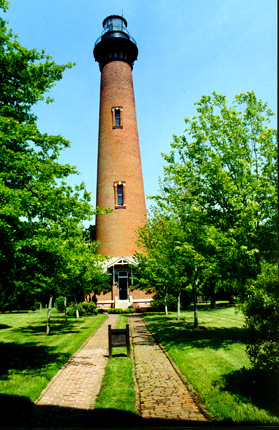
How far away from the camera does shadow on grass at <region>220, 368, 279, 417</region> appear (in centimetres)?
517

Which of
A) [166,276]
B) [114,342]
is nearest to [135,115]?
[166,276]

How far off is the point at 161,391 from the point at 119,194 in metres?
23.1

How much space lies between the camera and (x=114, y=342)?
986 centimetres

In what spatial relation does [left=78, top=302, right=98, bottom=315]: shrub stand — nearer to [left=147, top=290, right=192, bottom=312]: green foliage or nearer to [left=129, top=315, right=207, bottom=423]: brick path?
[left=147, top=290, right=192, bottom=312]: green foliage

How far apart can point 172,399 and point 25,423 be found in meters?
2.63

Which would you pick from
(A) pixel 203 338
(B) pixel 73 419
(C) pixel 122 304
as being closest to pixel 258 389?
(B) pixel 73 419

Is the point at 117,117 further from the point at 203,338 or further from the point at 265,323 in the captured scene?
the point at 265,323

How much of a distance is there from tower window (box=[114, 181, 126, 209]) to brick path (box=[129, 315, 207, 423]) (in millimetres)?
18537

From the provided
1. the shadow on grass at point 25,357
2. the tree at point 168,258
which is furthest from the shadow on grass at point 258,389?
the shadow on grass at point 25,357

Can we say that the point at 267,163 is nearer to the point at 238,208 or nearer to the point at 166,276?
the point at 238,208

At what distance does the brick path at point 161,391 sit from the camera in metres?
5.02

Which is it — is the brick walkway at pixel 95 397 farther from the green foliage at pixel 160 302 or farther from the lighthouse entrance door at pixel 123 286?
the lighthouse entrance door at pixel 123 286

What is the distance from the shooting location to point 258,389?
224 inches

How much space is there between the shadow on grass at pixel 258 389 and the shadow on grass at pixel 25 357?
5.19m
